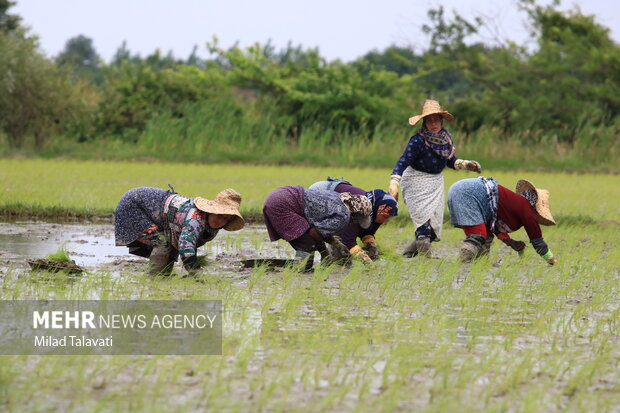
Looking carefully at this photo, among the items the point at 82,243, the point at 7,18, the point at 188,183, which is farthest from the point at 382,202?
the point at 7,18

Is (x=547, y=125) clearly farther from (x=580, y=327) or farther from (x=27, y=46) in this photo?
(x=580, y=327)

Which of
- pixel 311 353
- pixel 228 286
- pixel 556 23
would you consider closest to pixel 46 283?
pixel 228 286

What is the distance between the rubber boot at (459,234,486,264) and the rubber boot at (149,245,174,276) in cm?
217

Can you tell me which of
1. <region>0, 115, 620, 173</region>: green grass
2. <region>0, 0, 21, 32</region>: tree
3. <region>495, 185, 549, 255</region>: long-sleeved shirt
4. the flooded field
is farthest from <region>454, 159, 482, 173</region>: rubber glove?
<region>0, 0, 21, 32</region>: tree

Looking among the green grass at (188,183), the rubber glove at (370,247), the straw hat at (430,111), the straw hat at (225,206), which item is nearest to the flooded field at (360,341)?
the rubber glove at (370,247)

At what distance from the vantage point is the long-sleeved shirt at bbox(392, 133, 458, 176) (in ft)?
22.6

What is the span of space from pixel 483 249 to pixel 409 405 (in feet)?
12.3

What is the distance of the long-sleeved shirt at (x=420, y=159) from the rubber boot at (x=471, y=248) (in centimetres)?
70

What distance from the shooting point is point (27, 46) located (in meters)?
19.1

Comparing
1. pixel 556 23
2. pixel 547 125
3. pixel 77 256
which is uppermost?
pixel 556 23

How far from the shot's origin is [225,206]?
5.54 m

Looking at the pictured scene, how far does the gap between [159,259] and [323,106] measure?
49.1ft

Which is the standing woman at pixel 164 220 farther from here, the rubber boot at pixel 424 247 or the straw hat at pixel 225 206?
the rubber boot at pixel 424 247

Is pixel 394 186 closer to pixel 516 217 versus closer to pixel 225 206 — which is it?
pixel 516 217
